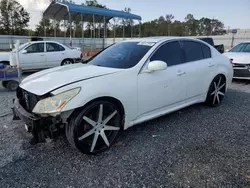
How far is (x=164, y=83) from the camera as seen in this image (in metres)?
A: 3.26

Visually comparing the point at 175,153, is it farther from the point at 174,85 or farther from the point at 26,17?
the point at 26,17

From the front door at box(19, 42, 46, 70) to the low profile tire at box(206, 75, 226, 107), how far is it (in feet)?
24.0

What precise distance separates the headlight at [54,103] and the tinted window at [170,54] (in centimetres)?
151

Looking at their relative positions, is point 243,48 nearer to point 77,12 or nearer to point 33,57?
point 33,57

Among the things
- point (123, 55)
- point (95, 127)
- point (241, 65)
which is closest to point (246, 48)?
point (241, 65)

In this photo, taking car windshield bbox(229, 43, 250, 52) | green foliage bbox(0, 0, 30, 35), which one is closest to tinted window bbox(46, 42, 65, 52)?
car windshield bbox(229, 43, 250, 52)

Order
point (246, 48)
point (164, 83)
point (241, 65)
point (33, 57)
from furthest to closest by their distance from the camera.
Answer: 1. point (33, 57)
2. point (246, 48)
3. point (241, 65)
4. point (164, 83)

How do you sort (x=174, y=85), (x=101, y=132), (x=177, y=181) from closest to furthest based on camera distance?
(x=177, y=181)
(x=101, y=132)
(x=174, y=85)

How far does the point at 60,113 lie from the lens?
92.2 inches

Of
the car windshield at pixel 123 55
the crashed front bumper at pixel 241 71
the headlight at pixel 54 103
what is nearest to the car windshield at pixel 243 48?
the crashed front bumper at pixel 241 71

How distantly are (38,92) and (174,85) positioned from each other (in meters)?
2.16

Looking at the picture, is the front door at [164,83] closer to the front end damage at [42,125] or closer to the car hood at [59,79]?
the car hood at [59,79]

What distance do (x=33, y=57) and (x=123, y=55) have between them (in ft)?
21.7

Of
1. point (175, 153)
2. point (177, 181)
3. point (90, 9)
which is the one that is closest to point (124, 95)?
point (175, 153)
